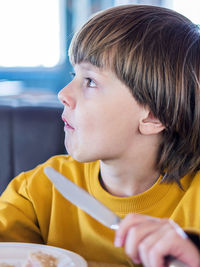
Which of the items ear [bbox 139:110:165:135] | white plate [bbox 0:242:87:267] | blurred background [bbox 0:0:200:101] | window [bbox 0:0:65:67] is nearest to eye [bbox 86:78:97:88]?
ear [bbox 139:110:165:135]

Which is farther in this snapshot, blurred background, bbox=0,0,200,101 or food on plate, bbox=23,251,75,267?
blurred background, bbox=0,0,200,101

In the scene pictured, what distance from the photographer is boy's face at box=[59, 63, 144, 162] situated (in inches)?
39.0

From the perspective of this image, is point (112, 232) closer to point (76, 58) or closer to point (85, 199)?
point (85, 199)

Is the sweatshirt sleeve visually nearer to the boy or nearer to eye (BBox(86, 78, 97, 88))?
the boy

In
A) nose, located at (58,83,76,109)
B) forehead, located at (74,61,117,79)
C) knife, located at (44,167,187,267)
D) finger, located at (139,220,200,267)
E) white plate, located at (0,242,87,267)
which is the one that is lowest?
white plate, located at (0,242,87,267)

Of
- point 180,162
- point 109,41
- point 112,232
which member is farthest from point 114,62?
point 112,232

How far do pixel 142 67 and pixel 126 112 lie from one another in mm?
121

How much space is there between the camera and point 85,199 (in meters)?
0.71

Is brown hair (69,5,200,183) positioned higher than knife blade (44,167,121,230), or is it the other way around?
brown hair (69,5,200,183)

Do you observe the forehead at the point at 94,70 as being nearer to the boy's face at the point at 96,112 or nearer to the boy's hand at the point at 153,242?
the boy's face at the point at 96,112

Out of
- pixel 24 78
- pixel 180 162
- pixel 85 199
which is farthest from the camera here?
pixel 24 78

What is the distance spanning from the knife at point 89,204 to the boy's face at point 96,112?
0.24 m

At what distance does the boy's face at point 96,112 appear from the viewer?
990 millimetres

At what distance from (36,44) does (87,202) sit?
2.83 metres
